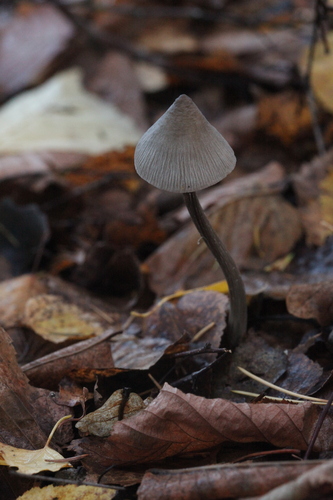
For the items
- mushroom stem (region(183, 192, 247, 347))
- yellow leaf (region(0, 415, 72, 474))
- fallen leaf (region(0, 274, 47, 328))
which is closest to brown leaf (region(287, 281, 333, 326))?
mushroom stem (region(183, 192, 247, 347))

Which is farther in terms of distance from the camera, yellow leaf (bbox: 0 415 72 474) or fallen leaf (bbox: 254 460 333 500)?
yellow leaf (bbox: 0 415 72 474)

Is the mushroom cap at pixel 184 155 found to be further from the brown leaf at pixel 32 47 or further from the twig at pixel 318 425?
the brown leaf at pixel 32 47

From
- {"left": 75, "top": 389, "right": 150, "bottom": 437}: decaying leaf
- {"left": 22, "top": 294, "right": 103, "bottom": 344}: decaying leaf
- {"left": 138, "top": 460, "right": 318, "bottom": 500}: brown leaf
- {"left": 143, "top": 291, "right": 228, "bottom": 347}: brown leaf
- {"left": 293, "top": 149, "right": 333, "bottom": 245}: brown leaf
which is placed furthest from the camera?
{"left": 293, "top": 149, "right": 333, "bottom": 245}: brown leaf

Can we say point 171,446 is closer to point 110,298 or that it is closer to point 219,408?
point 219,408

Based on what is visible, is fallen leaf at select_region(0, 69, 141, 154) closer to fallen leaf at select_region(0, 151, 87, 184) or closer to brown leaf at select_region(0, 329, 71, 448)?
fallen leaf at select_region(0, 151, 87, 184)

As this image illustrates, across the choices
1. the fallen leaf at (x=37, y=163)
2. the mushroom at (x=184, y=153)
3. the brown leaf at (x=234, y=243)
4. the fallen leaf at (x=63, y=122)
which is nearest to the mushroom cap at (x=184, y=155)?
the mushroom at (x=184, y=153)

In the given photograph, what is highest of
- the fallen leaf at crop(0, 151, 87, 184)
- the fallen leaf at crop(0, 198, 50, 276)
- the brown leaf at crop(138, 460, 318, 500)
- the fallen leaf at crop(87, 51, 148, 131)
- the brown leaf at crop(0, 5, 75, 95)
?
the brown leaf at crop(0, 5, 75, 95)

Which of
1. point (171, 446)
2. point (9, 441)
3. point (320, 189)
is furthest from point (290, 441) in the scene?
point (320, 189)
